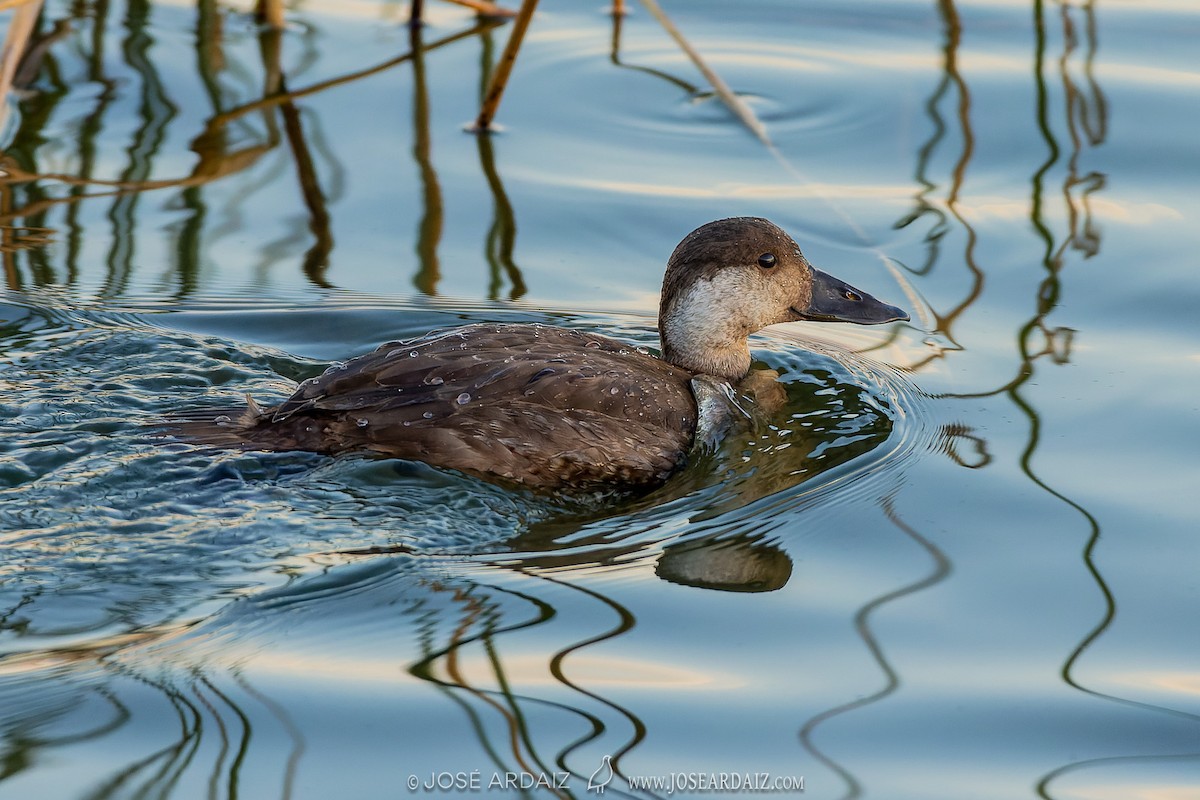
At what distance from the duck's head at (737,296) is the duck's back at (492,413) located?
2.38 ft

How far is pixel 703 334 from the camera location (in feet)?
21.2

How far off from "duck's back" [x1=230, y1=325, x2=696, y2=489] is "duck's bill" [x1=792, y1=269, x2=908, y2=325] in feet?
3.69

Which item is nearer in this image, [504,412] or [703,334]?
[504,412]

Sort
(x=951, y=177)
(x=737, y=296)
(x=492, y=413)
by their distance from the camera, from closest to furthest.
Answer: (x=492, y=413), (x=737, y=296), (x=951, y=177)

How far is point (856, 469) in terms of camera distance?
18.8ft

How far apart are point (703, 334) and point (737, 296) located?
0.21 m

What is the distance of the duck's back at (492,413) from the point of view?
5.41 metres

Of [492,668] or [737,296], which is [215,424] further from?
[737,296]

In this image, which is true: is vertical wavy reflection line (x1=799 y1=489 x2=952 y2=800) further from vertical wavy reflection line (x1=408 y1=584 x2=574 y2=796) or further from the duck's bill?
the duck's bill

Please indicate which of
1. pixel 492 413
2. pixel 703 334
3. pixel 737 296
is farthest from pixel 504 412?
pixel 737 296

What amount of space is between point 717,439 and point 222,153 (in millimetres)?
3560

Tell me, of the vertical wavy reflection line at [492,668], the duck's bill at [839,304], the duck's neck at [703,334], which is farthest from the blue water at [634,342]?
the duck's neck at [703,334]

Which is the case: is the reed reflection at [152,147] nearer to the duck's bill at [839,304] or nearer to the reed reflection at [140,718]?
the duck's bill at [839,304]

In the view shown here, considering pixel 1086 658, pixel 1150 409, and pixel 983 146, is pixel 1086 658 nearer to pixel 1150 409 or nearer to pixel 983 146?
pixel 1150 409
